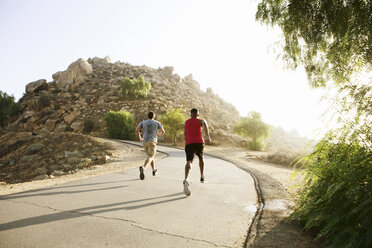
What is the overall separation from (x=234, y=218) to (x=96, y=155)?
1096cm

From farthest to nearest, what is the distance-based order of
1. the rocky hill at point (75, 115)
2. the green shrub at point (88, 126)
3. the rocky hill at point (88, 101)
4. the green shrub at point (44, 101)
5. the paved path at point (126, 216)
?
the green shrub at point (44, 101)
the rocky hill at point (88, 101)
the green shrub at point (88, 126)
the rocky hill at point (75, 115)
the paved path at point (126, 216)

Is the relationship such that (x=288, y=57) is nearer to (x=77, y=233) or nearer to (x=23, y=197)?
(x=77, y=233)

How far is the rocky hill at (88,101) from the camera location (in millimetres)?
35188

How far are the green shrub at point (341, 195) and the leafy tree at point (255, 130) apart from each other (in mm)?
23108

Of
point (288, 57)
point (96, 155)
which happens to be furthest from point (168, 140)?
point (288, 57)

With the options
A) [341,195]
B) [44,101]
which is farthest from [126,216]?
[44,101]

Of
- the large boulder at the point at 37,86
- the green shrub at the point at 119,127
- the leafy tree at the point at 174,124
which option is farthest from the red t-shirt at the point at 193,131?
the large boulder at the point at 37,86

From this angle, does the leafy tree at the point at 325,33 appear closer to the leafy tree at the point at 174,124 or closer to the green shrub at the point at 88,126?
the leafy tree at the point at 174,124

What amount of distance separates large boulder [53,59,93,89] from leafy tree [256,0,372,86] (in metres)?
50.8

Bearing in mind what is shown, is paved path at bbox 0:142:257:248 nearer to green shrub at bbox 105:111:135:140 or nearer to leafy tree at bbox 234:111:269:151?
green shrub at bbox 105:111:135:140

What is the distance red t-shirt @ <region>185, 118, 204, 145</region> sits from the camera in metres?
5.59

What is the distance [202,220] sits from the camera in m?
3.40

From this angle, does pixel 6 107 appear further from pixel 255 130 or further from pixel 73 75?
pixel 255 130

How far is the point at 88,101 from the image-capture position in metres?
41.1
